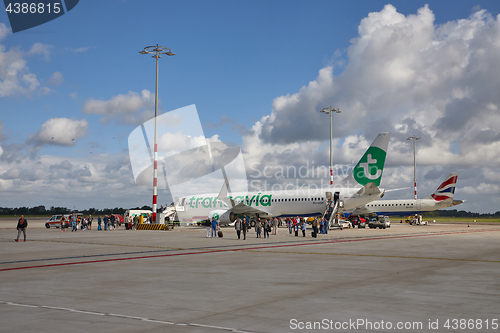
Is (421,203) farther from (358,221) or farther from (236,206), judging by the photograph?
(236,206)

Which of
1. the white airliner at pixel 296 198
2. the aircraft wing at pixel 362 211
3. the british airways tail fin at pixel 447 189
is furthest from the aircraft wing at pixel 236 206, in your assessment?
the british airways tail fin at pixel 447 189

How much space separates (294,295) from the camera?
973 centimetres

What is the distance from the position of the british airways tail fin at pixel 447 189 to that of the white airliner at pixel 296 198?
2721 cm

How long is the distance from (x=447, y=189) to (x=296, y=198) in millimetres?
30708

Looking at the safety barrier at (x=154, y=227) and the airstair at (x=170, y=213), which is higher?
the airstair at (x=170, y=213)

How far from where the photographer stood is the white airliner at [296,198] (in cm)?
4531

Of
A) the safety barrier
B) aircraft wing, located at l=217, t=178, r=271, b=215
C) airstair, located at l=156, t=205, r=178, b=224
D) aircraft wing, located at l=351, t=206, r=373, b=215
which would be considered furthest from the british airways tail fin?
the safety barrier

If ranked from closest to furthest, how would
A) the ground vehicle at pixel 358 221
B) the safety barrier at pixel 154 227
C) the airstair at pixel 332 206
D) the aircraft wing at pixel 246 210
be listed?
the airstair at pixel 332 206 → the safety barrier at pixel 154 227 → the aircraft wing at pixel 246 210 → the ground vehicle at pixel 358 221

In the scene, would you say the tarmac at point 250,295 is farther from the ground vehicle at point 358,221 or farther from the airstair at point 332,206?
the ground vehicle at point 358,221

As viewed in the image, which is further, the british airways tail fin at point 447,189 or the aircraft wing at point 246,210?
the british airways tail fin at point 447,189

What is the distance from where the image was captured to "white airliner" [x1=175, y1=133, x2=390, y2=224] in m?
45.3

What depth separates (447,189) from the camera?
226 feet

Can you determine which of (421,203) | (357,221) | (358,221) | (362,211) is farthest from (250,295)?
(421,203)

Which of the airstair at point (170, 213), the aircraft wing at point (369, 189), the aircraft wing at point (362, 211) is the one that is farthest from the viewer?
the aircraft wing at point (362, 211)
